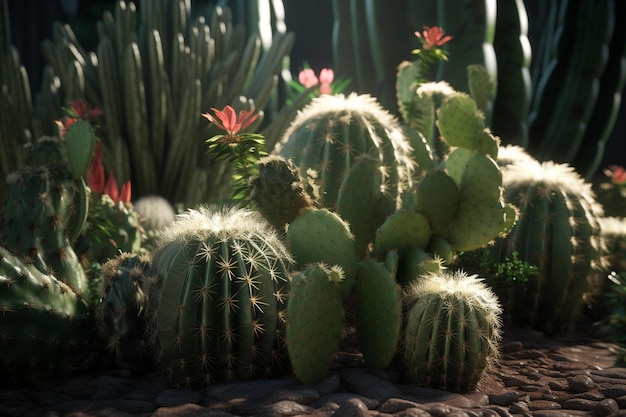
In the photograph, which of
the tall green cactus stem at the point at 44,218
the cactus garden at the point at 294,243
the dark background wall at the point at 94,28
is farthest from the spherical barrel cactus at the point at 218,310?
the dark background wall at the point at 94,28

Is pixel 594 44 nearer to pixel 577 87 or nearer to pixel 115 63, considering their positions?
pixel 577 87

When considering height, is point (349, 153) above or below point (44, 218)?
above

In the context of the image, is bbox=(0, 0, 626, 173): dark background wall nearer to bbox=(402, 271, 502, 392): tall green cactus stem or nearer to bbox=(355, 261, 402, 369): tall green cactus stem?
bbox=(355, 261, 402, 369): tall green cactus stem

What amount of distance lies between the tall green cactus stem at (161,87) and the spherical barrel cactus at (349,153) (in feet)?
5.29

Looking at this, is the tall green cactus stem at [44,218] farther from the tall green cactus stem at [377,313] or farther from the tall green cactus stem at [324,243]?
the tall green cactus stem at [377,313]

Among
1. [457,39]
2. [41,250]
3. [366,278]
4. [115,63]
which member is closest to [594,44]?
[457,39]

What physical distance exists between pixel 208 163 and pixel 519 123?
2.23 m

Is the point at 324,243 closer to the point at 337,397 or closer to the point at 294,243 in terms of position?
the point at 294,243

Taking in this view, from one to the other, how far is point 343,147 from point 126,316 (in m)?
1.18

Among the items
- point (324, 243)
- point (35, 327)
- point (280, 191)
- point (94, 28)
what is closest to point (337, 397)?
point (324, 243)

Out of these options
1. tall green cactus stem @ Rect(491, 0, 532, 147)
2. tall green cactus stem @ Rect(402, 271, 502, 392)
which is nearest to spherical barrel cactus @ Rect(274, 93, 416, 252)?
tall green cactus stem @ Rect(402, 271, 502, 392)

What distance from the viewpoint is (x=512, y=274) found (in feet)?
11.5

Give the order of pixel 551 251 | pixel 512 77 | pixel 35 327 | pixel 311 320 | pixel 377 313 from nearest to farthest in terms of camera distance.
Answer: pixel 311 320
pixel 35 327
pixel 377 313
pixel 551 251
pixel 512 77

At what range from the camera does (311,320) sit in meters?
2.48
